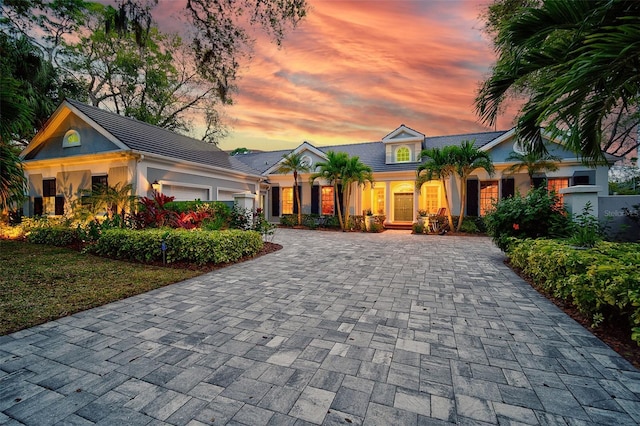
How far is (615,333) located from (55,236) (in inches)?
512

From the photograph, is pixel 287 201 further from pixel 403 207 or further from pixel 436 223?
pixel 436 223

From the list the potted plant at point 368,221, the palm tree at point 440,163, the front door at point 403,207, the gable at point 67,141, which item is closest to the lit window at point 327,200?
the potted plant at point 368,221

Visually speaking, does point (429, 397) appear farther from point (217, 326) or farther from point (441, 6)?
point (441, 6)

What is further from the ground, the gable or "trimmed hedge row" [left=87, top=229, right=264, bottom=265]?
the gable

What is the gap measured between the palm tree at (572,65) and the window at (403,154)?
11.5 meters

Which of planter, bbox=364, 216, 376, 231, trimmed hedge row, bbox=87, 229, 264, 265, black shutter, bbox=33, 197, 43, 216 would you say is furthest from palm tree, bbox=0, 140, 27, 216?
planter, bbox=364, 216, 376, 231

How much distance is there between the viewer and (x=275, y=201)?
57.7ft

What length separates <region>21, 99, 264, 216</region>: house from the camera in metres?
9.57

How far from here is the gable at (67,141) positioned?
401 inches

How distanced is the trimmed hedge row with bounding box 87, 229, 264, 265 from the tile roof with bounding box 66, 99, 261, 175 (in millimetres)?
3853

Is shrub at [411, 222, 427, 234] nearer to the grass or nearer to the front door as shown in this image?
the front door

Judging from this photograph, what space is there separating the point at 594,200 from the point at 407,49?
17.8ft

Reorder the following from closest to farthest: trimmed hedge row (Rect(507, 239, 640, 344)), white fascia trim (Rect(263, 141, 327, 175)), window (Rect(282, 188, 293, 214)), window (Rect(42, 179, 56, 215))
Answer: trimmed hedge row (Rect(507, 239, 640, 344)) → window (Rect(42, 179, 56, 215)) → white fascia trim (Rect(263, 141, 327, 175)) → window (Rect(282, 188, 293, 214))

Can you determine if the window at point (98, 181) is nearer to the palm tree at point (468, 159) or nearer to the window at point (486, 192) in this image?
the palm tree at point (468, 159)
